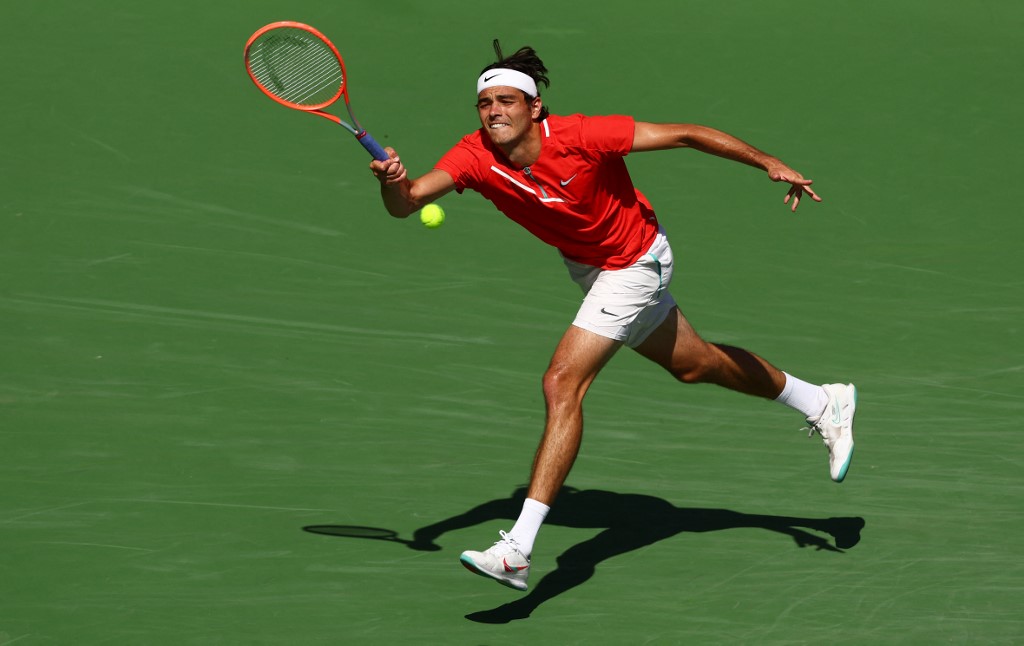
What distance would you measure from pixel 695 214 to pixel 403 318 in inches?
96.4

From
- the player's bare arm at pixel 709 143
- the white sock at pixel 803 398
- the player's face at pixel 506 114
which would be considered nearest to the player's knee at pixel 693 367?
the white sock at pixel 803 398

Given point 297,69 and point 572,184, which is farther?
point 297,69

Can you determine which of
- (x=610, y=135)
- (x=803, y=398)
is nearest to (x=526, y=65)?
(x=610, y=135)

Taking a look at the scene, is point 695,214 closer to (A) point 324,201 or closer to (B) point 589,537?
(A) point 324,201

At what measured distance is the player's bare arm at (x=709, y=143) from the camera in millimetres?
6301

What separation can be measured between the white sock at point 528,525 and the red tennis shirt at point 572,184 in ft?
4.04

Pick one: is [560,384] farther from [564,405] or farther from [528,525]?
[528,525]

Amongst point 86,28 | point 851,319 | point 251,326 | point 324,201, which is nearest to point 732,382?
point 851,319

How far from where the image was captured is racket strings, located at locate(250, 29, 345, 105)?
6.77m

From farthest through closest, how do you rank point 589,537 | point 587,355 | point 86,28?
point 86,28 → point 589,537 → point 587,355

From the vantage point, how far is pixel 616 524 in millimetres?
6891

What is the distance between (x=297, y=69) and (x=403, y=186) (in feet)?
3.23

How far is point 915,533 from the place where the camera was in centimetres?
673

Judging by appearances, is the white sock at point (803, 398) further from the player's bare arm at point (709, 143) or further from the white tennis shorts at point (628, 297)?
the player's bare arm at point (709, 143)
